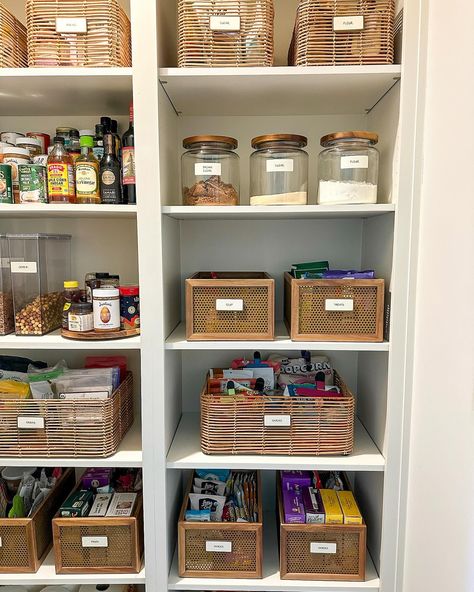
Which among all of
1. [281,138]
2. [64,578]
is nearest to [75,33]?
[281,138]

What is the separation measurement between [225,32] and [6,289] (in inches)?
39.0

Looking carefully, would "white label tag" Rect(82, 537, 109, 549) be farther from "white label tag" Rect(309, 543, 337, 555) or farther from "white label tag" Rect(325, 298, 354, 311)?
"white label tag" Rect(325, 298, 354, 311)

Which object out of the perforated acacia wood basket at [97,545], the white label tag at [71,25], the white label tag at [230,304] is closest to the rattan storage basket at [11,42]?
the white label tag at [71,25]

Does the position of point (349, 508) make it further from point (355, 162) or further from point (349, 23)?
point (349, 23)

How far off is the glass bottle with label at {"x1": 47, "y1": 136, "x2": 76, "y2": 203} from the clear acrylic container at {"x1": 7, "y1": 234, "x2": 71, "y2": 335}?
8.2 inches

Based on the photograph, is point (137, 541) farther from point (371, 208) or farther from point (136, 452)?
point (371, 208)

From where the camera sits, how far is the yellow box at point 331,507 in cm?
132

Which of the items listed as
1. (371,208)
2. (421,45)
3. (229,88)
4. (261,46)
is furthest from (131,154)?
(421,45)

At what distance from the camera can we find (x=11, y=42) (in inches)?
49.9

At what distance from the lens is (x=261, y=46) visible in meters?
1.21

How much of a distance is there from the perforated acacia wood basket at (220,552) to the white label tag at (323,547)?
0.50ft

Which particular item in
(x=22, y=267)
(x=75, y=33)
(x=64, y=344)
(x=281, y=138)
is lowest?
(x=64, y=344)

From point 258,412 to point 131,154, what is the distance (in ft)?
2.71

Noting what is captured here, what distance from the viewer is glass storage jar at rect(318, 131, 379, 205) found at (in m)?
1.23
